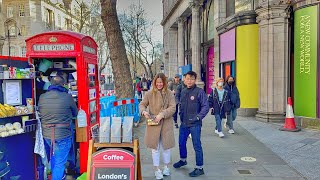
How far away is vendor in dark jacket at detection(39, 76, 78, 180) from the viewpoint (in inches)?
180

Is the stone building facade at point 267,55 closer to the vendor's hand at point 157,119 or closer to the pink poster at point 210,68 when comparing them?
the pink poster at point 210,68

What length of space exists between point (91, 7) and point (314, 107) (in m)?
29.0

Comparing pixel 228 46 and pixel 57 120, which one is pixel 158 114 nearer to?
pixel 57 120

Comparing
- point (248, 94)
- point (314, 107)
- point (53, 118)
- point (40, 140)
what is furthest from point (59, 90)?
point (248, 94)

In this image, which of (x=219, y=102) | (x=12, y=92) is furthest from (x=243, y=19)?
(x=12, y=92)

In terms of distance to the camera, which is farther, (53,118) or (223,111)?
(223,111)

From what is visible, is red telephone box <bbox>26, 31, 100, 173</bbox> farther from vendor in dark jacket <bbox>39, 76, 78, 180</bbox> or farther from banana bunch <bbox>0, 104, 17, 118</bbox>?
banana bunch <bbox>0, 104, 17, 118</bbox>

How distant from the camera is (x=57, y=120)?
180 inches

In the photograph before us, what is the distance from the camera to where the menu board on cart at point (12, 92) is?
14.5 feet

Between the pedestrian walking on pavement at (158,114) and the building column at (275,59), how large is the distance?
648 cm

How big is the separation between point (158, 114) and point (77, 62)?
1556mm

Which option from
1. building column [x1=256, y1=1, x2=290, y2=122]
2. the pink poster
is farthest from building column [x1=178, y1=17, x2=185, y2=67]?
building column [x1=256, y1=1, x2=290, y2=122]

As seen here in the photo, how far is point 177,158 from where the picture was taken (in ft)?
21.1

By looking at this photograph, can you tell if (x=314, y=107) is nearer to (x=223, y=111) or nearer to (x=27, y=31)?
(x=223, y=111)
